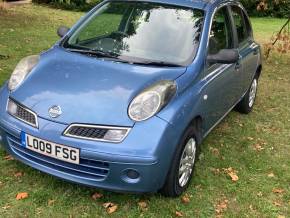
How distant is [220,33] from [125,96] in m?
1.88

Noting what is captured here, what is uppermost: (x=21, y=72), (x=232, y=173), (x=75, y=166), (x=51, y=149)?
(x=21, y=72)

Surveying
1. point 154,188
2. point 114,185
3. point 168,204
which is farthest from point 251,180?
point 114,185

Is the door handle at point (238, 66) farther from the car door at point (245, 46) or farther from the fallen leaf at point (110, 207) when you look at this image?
the fallen leaf at point (110, 207)

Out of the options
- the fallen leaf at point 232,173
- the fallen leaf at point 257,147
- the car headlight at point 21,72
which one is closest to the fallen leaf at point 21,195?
the car headlight at point 21,72

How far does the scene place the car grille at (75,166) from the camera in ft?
12.1

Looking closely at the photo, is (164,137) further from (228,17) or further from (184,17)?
(228,17)

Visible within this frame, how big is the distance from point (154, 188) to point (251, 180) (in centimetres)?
144

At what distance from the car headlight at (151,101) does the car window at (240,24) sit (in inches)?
88.9

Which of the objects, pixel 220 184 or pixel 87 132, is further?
pixel 220 184

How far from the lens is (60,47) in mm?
4902

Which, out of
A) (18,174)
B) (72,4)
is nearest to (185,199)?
(18,174)

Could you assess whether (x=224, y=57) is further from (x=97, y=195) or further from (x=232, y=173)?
(x=97, y=195)

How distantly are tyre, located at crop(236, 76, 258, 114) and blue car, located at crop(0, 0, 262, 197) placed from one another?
1.35 m

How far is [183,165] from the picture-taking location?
4.25 m
